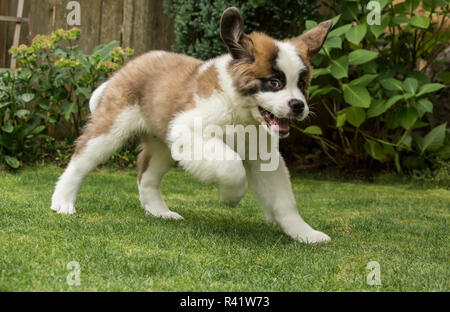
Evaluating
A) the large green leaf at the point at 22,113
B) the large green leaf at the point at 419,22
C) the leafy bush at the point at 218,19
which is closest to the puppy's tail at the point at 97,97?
the large green leaf at the point at 22,113

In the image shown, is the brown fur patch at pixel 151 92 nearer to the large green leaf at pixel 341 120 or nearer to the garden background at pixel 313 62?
the garden background at pixel 313 62

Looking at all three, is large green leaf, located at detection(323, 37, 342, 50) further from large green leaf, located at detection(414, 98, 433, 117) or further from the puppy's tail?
the puppy's tail

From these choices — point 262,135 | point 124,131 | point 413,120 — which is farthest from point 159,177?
point 413,120

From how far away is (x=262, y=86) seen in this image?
3268 mm

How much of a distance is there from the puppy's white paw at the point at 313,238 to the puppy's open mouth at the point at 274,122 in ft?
2.25

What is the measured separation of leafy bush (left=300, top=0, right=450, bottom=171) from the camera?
596cm

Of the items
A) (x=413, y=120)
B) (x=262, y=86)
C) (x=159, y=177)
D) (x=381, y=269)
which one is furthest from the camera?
(x=413, y=120)

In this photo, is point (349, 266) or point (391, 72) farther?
point (391, 72)

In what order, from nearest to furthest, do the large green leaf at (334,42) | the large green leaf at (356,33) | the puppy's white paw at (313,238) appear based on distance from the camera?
the puppy's white paw at (313,238) → the large green leaf at (334,42) → the large green leaf at (356,33)

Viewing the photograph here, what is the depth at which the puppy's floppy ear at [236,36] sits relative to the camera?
3305 millimetres

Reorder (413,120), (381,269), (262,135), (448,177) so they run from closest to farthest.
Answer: (381,269), (262,135), (413,120), (448,177)

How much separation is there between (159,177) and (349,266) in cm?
189

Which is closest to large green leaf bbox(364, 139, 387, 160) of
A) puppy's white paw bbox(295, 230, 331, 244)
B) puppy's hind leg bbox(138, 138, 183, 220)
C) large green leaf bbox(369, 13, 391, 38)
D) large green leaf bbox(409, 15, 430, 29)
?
large green leaf bbox(369, 13, 391, 38)
